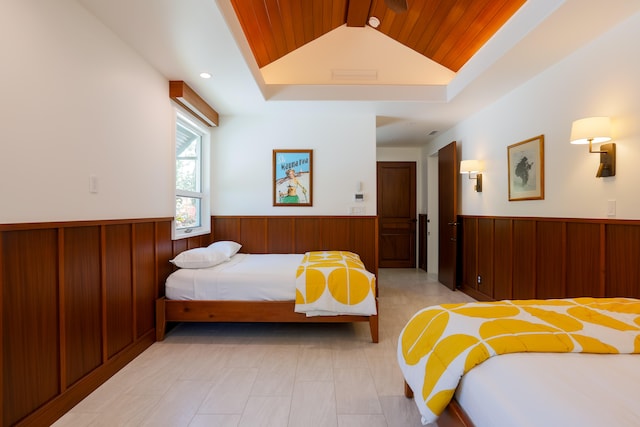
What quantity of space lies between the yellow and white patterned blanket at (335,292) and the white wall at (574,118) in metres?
1.78

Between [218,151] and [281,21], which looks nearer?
[281,21]

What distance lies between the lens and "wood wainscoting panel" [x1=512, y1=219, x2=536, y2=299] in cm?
291

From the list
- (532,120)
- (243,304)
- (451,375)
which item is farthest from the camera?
(532,120)

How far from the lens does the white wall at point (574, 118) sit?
2014 mm

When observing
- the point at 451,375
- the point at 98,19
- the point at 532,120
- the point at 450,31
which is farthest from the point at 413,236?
the point at 98,19

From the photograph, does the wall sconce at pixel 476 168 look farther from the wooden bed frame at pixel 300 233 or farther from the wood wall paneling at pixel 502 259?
the wooden bed frame at pixel 300 233

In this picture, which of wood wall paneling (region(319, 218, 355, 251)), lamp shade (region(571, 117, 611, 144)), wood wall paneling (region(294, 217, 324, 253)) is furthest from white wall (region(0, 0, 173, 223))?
lamp shade (region(571, 117, 611, 144))

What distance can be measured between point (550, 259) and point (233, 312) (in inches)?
115

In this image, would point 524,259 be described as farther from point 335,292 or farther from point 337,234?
point 337,234

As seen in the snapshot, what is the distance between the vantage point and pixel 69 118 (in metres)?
1.81

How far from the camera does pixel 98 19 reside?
203 centimetres

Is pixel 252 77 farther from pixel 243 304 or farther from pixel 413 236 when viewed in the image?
pixel 413 236

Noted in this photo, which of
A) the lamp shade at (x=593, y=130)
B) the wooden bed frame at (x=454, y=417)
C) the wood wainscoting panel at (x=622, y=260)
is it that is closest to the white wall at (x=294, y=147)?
the lamp shade at (x=593, y=130)

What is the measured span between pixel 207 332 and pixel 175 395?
3.29ft
